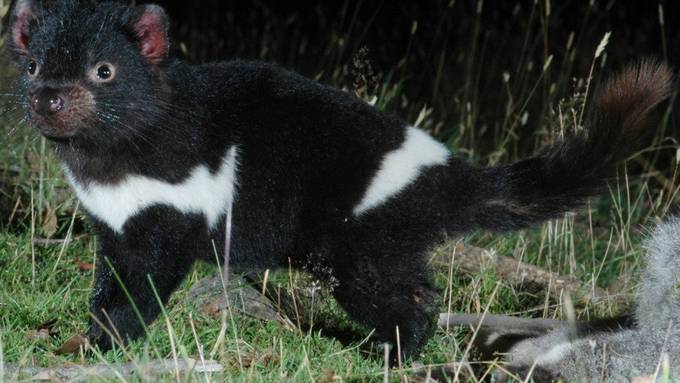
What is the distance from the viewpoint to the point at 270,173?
4508 millimetres

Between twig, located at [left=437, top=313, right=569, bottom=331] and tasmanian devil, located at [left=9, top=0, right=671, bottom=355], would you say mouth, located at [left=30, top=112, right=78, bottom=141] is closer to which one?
tasmanian devil, located at [left=9, top=0, right=671, bottom=355]

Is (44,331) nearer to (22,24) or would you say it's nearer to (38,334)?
(38,334)

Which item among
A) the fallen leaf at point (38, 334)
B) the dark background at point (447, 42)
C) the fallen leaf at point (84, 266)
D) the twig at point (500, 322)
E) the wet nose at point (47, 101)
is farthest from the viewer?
the dark background at point (447, 42)

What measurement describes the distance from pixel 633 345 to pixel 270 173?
161 centimetres

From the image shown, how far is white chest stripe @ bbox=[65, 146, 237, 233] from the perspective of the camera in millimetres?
4281

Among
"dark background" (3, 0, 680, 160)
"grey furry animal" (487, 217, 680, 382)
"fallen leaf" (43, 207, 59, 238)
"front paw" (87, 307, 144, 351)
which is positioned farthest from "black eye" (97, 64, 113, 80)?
"dark background" (3, 0, 680, 160)

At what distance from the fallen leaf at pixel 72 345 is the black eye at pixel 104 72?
1.05m

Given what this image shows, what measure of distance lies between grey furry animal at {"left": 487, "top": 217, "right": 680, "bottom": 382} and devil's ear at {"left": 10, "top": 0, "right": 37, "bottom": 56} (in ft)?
7.69

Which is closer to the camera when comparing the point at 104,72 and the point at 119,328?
the point at 104,72

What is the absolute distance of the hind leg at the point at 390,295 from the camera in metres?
4.39

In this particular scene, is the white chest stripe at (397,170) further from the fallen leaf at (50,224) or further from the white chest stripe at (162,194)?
the fallen leaf at (50,224)

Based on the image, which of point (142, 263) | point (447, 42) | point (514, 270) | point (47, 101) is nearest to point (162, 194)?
point (142, 263)

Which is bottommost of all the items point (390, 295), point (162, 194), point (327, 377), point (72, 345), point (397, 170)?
point (72, 345)

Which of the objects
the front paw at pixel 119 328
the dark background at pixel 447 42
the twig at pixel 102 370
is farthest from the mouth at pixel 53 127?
the dark background at pixel 447 42
